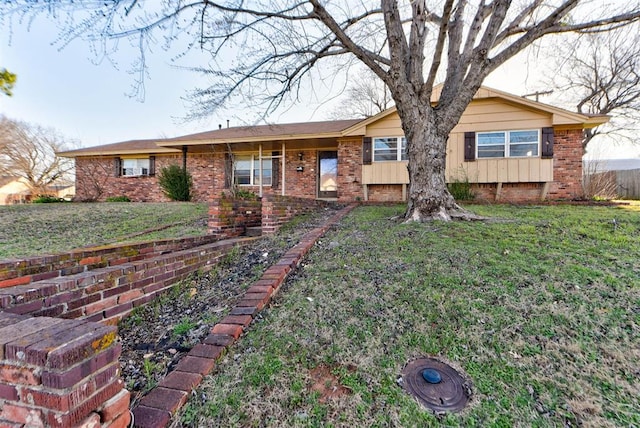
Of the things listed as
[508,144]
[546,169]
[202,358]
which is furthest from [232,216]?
[546,169]

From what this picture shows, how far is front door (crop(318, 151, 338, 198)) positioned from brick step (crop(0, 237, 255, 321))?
27.1ft

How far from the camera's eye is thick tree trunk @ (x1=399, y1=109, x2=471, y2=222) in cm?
500

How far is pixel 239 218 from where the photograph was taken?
15.3 ft

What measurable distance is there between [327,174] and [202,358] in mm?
9779

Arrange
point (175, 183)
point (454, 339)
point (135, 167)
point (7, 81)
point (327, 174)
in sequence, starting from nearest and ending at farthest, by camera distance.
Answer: point (454, 339) < point (7, 81) < point (175, 183) < point (327, 174) < point (135, 167)

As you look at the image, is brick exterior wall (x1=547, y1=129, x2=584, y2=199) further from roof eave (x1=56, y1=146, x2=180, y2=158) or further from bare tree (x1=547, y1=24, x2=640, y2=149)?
roof eave (x1=56, y1=146, x2=180, y2=158)

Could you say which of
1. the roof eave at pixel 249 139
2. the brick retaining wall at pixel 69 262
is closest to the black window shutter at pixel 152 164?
the roof eave at pixel 249 139

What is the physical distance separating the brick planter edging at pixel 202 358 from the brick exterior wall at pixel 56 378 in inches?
7.9

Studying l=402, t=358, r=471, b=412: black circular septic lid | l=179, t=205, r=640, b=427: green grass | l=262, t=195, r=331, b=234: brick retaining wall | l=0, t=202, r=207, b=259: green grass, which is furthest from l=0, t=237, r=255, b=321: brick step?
l=402, t=358, r=471, b=412: black circular septic lid

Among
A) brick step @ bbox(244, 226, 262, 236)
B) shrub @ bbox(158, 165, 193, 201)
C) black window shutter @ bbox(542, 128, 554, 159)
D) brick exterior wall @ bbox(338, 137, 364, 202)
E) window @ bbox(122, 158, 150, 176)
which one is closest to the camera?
brick step @ bbox(244, 226, 262, 236)

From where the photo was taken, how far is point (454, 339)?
190cm

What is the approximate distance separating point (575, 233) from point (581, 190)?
663 centimetres

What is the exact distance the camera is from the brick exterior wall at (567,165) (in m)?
8.56

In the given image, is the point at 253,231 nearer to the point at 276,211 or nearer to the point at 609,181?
the point at 276,211
